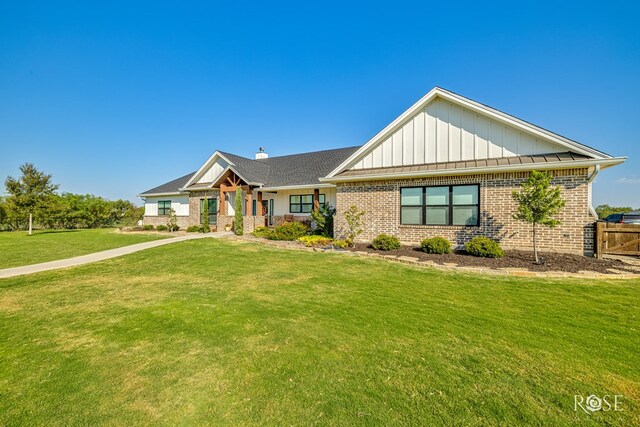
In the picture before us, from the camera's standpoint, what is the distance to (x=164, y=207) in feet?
85.3

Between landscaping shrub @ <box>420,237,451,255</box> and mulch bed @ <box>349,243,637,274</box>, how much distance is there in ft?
0.74

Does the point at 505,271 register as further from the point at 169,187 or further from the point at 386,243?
the point at 169,187

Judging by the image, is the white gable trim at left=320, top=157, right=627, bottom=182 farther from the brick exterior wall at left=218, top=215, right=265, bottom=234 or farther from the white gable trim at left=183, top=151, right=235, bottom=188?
the white gable trim at left=183, top=151, right=235, bottom=188

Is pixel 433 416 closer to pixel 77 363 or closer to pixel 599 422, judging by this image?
pixel 599 422

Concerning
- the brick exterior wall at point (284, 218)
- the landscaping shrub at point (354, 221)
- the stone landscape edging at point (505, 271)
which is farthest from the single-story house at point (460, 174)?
the brick exterior wall at point (284, 218)

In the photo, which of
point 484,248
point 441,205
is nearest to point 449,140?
point 441,205

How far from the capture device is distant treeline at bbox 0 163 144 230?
23.1m

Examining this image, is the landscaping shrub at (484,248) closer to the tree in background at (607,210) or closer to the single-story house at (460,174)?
the single-story house at (460,174)

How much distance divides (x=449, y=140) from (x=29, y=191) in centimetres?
3197

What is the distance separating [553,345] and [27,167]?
34537mm

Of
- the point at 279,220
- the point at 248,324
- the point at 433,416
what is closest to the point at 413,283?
the point at 248,324

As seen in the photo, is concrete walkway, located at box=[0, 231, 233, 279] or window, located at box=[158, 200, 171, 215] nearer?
concrete walkway, located at box=[0, 231, 233, 279]

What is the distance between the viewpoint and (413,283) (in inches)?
279

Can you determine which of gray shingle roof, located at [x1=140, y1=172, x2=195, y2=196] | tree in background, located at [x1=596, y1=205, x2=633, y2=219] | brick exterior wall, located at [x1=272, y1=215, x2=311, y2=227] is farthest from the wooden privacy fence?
gray shingle roof, located at [x1=140, y1=172, x2=195, y2=196]
